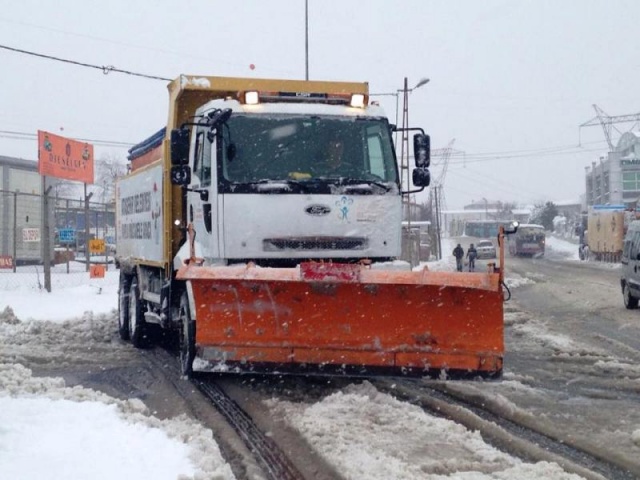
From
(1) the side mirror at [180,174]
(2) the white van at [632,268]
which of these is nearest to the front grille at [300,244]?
(1) the side mirror at [180,174]

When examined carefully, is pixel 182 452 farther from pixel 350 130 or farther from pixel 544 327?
pixel 544 327

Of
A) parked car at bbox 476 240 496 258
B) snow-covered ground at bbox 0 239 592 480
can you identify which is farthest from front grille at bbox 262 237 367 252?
parked car at bbox 476 240 496 258

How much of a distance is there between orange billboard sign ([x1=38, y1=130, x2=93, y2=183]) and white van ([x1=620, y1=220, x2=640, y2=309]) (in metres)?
14.3

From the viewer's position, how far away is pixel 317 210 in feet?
28.6

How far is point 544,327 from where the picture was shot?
15281 millimetres

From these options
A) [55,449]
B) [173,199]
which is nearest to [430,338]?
[55,449]

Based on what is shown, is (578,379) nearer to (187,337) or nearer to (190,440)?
(187,337)

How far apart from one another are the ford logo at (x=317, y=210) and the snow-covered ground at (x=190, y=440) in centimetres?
176

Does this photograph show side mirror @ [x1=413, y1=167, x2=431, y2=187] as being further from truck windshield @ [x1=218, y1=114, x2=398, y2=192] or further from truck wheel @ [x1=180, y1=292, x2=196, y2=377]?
truck wheel @ [x1=180, y1=292, x2=196, y2=377]

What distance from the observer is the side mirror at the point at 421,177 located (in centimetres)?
976

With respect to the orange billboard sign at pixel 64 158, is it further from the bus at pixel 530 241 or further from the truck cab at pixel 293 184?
the bus at pixel 530 241

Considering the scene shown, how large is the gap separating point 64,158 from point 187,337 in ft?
55.7

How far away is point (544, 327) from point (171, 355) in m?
6.81

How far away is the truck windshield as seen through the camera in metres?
8.84
